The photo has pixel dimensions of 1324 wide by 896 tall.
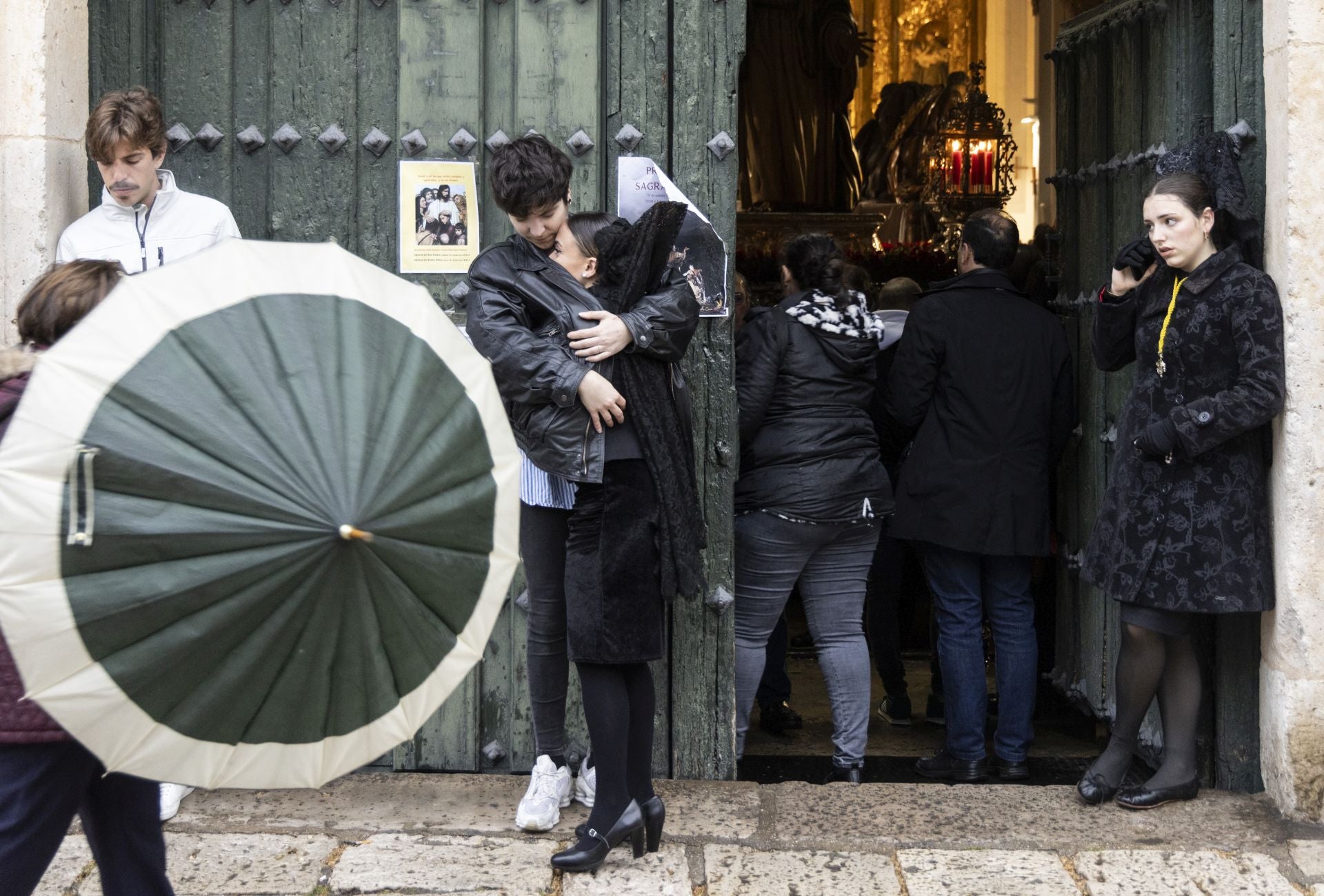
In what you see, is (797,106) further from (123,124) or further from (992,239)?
(123,124)

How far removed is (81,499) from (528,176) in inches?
60.9

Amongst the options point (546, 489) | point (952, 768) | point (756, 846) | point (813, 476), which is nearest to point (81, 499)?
point (546, 489)

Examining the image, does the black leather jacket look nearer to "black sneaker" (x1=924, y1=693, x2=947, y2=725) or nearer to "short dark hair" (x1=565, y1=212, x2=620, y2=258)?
"short dark hair" (x1=565, y1=212, x2=620, y2=258)

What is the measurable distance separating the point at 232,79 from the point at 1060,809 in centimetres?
299

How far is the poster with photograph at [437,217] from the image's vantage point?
4016 millimetres

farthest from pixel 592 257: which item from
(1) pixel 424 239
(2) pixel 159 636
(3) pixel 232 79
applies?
(2) pixel 159 636

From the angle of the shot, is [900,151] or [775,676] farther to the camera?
[900,151]

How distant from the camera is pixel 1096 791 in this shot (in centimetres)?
385

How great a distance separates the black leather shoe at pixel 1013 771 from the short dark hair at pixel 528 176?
2378 millimetres

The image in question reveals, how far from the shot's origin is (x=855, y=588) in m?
4.43

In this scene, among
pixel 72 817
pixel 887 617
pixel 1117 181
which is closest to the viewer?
pixel 72 817

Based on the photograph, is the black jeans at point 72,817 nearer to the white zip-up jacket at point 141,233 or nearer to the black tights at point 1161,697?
the white zip-up jacket at point 141,233

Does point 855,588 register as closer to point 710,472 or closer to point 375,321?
point 710,472

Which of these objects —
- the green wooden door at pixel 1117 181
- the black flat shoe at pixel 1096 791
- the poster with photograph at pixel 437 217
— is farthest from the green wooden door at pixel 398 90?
the black flat shoe at pixel 1096 791
